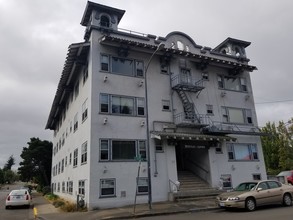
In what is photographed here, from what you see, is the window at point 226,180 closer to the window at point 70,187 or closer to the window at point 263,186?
the window at point 263,186

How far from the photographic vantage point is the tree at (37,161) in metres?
50.9

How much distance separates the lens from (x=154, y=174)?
1855 cm

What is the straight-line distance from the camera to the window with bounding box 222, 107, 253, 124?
76.4 feet

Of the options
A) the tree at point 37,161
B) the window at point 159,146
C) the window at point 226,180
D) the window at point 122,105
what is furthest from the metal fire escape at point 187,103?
the tree at point 37,161

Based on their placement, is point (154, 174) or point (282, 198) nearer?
point (282, 198)

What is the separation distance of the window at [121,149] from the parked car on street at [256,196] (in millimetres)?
6172

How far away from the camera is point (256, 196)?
1330 cm

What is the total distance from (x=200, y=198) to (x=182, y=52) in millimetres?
11060

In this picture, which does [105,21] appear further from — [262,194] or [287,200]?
[287,200]

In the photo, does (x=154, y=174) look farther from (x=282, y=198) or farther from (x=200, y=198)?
(x=282, y=198)

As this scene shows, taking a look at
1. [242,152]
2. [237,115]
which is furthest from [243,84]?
[242,152]

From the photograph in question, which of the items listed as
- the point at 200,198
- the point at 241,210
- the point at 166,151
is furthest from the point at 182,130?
the point at 241,210

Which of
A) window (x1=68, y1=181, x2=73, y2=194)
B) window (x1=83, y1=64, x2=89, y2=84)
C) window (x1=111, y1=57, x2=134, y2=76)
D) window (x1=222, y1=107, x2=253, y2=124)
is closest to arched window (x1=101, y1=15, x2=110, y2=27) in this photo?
window (x1=111, y1=57, x2=134, y2=76)

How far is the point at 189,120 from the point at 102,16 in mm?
10474
